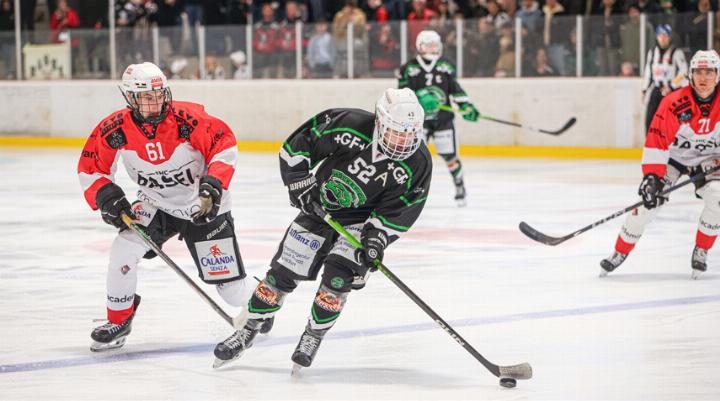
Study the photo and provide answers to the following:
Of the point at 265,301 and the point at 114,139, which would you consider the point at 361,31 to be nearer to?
the point at 114,139

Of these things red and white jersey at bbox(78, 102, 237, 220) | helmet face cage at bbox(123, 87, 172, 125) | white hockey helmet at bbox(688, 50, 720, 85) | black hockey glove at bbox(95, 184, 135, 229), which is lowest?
black hockey glove at bbox(95, 184, 135, 229)

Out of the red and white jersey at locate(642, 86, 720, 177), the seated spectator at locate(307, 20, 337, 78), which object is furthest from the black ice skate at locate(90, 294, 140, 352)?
the seated spectator at locate(307, 20, 337, 78)

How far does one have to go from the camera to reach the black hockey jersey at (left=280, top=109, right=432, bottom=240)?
4488mm

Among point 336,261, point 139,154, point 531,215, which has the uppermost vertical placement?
point 139,154

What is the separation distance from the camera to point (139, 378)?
14.5ft

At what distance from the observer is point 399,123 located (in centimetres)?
430

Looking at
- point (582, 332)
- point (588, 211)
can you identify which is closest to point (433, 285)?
point (582, 332)

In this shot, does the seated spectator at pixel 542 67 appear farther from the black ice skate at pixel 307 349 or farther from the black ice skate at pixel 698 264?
the black ice skate at pixel 307 349

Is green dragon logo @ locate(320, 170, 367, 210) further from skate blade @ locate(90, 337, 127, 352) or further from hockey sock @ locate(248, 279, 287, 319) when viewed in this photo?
skate blade @ locate(90, 337, 127, 352)

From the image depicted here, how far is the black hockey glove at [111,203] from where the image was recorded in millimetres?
4785

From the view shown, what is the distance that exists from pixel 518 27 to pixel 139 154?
927cm

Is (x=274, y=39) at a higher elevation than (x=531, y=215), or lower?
higher

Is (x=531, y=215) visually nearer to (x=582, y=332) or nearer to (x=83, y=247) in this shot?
(x=83, y=247)

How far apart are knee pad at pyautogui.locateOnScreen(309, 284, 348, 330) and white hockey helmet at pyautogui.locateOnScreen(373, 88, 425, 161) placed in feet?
1.70
